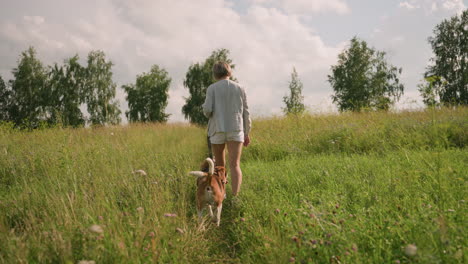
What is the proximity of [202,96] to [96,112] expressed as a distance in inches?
522

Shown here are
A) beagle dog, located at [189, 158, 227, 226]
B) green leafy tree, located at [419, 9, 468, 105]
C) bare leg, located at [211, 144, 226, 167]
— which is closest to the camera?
beagle dog, located at [189, 158, 227, 226]

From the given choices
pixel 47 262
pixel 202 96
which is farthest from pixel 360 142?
pixel 202 96

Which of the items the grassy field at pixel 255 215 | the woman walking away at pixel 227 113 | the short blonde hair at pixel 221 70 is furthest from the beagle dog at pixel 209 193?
the short blonde hair at pixel 221 70

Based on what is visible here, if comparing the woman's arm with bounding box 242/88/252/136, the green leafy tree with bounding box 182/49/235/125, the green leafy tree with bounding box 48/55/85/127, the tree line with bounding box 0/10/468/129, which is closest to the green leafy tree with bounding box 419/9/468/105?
the tree line with bounding box 0/10/468/129

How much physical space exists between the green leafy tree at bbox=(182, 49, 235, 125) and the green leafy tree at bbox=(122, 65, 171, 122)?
18.5ft

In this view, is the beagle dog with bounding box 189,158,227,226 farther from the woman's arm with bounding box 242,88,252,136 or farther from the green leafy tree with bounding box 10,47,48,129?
the green leafy tree with bounding box 10,47,48,129

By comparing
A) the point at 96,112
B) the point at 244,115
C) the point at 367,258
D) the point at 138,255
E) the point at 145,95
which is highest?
the point at 145,95

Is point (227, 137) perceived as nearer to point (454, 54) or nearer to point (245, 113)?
point (245, 113)

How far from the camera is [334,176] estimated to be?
184 inches

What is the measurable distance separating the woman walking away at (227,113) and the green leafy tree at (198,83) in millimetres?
27953

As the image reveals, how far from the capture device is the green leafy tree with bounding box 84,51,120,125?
3203 centimetres

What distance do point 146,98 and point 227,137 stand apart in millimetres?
35905

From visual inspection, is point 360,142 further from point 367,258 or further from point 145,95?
point 145,95

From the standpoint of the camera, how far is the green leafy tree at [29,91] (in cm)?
3045
